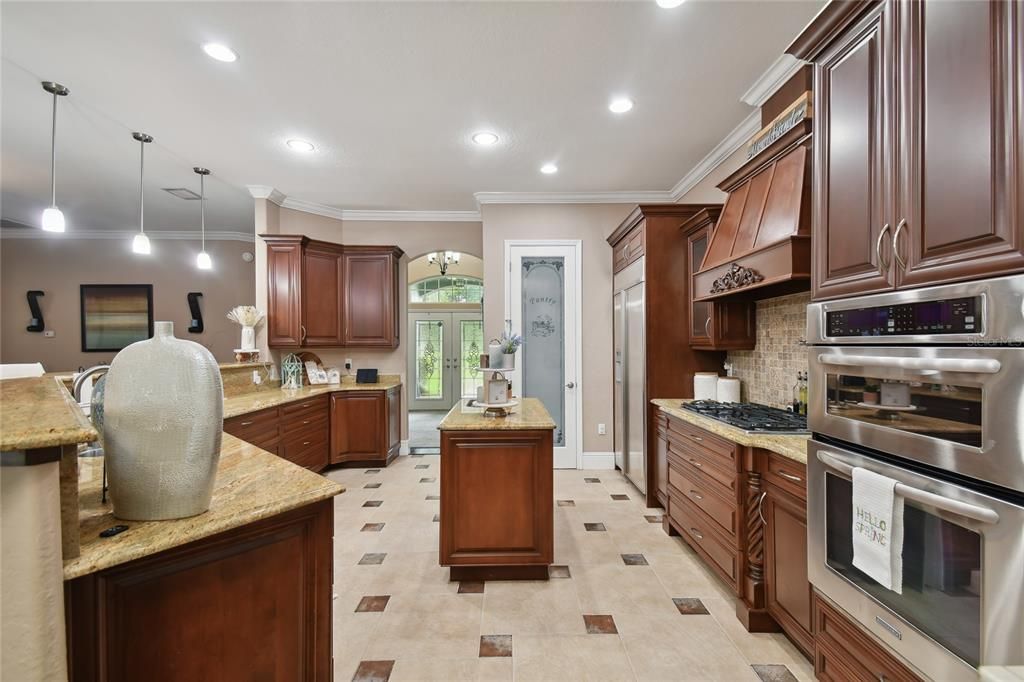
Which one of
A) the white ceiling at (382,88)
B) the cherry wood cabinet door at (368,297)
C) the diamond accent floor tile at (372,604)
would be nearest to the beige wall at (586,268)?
the white ceiling at (382,88)

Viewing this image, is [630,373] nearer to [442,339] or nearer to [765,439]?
[765,439]

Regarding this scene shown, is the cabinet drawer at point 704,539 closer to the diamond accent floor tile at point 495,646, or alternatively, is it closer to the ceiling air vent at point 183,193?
the diamond accent floor tile at point 495,646

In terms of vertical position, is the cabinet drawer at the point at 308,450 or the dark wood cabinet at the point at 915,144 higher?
the dark wood cabinet at the point at 915,144

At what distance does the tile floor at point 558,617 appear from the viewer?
5.94ft

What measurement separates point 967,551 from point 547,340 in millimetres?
3800

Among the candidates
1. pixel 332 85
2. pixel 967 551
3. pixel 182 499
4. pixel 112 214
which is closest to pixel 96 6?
pixel 332 85

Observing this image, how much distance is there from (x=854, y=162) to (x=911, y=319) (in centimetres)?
57

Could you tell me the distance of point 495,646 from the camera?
6.35 feet

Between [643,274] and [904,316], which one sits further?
[643,274]

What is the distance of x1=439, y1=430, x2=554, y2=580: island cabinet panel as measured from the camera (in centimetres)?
243

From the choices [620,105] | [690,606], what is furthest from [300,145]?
[690,606]

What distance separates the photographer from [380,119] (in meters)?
3.13

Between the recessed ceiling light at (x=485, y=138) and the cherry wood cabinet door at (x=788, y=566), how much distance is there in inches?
118

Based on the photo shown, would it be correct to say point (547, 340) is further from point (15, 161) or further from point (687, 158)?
point (15, 161)
